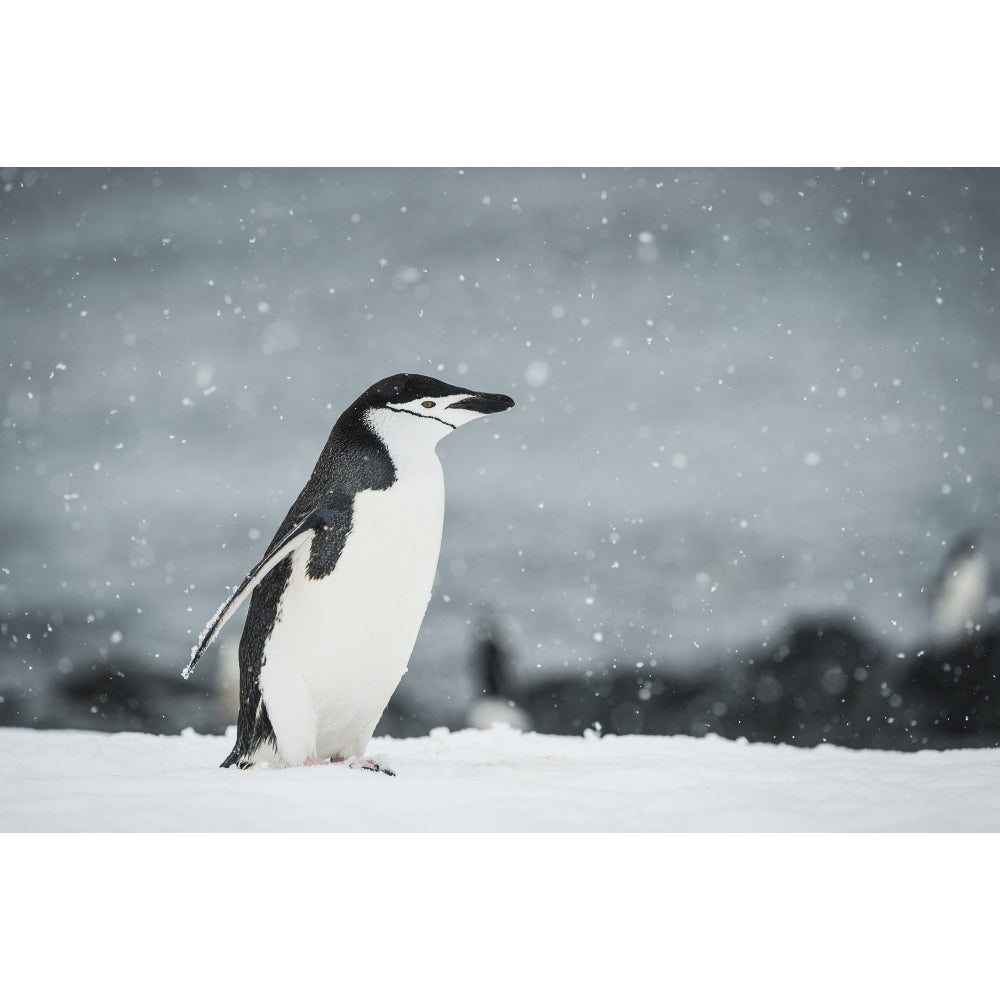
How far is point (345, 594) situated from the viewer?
2.29 m

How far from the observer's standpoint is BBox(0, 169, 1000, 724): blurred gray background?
8.28 ft

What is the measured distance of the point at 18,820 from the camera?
2311 millimetres

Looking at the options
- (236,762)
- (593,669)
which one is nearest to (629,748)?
(593,669)

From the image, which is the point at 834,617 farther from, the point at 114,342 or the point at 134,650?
the point at 114,342

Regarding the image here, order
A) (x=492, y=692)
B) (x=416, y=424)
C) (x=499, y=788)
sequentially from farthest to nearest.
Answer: (x=492, y=692) → (x=416, y=424) → (x=499, y=788)

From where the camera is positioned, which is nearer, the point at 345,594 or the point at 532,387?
the point at 345,594

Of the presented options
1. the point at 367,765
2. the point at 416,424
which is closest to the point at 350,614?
the point at 367,765

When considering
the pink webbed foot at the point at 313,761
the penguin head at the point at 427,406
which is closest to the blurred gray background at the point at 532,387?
the penguin head at the point at 427,406

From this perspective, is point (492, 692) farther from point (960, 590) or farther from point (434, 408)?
point (960, 590)

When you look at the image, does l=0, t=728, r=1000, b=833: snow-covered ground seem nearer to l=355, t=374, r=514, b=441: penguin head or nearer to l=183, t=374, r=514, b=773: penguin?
l=183, t=374, r=514, b=773: penguin

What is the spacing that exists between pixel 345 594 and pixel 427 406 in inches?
17.8

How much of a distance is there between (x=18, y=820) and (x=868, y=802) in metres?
1.81

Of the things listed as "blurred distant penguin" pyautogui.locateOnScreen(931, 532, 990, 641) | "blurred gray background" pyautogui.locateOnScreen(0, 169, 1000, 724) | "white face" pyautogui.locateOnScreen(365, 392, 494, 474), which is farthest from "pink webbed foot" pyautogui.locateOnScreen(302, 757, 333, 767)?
"blurred distant penguin" pyautogui.locateOnScreen(931, 532, 990, 641)

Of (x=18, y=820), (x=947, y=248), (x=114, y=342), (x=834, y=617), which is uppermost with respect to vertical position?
(x=947, y=248)
